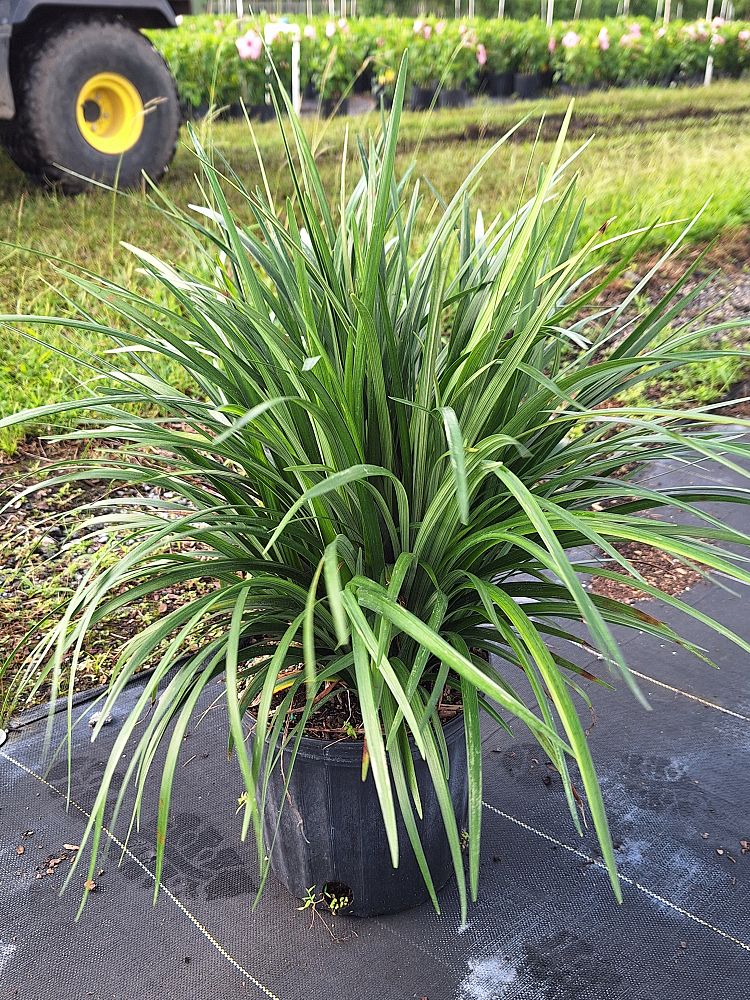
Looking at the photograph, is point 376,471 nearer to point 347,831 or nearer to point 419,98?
point 347,831

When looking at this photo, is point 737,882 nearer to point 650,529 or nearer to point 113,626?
point 650,529

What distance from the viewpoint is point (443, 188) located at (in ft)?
16.2

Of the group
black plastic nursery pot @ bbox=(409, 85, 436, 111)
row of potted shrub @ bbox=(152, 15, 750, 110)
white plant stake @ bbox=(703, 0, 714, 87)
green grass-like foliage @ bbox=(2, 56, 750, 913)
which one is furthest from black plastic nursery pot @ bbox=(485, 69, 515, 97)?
green grass-like foliage @ bbox=(2, 56, 750, 913)

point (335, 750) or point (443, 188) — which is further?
point (443, 188)

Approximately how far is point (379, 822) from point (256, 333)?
0.63m

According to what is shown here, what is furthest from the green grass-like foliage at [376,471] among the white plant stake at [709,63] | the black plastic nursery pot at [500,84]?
the white plant stake at [709,63]

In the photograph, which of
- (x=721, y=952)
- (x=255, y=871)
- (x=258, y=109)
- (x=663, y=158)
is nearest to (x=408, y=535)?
(x=255, y=871)

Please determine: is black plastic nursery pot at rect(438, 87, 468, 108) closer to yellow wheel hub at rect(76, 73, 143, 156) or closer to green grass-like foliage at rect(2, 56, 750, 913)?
yellow wheel hub at rect(76, 73, 143, 156)

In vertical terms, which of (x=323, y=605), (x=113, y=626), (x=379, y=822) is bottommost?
(x=113, y=626)

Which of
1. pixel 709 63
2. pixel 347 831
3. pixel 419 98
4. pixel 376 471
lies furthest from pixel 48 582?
pixel 709 63

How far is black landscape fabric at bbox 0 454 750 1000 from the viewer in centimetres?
115

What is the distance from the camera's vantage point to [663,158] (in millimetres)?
6137

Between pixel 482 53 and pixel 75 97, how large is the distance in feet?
20.6

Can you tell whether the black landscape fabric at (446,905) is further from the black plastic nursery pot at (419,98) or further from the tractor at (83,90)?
the black plastic nursery pot at (419,98)
